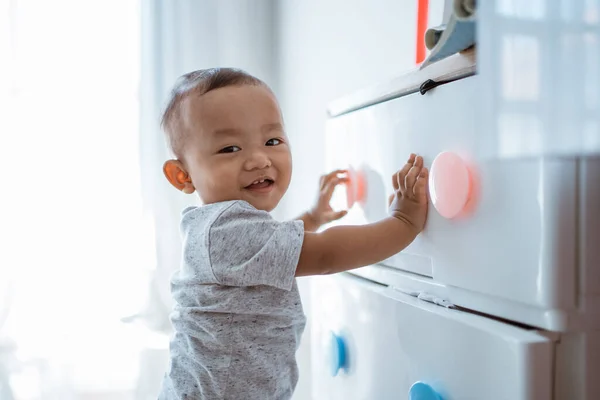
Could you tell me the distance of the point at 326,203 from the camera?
33.5 inches

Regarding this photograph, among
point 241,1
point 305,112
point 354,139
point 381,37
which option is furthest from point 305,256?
point 241,1

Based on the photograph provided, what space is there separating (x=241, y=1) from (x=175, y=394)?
4.16 ft

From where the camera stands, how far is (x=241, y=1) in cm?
169

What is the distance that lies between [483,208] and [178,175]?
17.6 inches

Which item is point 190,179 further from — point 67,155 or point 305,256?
point 67,155

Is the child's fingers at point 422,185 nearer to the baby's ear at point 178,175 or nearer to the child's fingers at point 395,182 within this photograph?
the child's fingers at point 395,182

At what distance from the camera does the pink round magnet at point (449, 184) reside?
0.49 m

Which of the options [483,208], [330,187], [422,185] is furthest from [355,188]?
[483,208]

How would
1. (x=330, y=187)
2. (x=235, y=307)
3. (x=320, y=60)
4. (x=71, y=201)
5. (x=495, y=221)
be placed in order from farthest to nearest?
(x=71, y=201) → (x=320, y=60) → (x=330, y=187) → (x=235, y=307) → (x=495, y=221)

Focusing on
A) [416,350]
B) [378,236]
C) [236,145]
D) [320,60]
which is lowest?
[416,350]

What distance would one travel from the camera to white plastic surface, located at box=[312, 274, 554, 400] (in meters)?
0.41

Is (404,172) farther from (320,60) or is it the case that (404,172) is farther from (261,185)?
(320,60)

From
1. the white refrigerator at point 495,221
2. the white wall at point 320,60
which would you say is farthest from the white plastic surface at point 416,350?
the white wall at point 320,60

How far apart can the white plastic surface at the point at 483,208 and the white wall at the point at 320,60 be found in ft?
1.18
